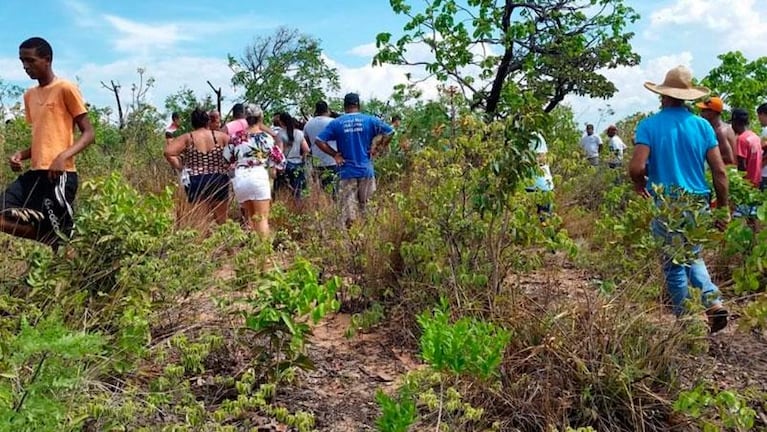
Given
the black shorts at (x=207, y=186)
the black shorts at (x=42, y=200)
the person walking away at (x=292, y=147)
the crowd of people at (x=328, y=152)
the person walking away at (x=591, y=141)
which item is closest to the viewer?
the crowd of people at (x=328, y=152)

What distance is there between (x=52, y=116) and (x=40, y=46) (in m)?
0.41

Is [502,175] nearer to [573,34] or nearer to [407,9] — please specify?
[407,9]

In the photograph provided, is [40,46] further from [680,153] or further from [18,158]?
[680,153]

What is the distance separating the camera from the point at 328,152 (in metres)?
6.39

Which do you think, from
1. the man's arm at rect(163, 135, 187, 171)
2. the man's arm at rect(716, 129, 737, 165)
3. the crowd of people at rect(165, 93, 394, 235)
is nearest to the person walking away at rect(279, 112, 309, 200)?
the crowd of people at rect(165, 93, 394, 235)

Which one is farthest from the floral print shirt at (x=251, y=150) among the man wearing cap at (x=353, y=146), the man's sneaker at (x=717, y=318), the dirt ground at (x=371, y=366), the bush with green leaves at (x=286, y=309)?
the man's sneaker at (x=717, y=318)

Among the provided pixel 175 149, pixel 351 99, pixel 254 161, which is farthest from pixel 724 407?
pixel 175 149

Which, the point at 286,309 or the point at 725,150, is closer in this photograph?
the point at 286,309

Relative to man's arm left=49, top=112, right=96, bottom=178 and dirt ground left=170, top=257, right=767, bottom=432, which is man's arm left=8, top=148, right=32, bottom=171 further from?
dirt ground left=170, top=257, right=767, bottom=432

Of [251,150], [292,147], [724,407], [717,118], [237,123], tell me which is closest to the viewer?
[724,407]

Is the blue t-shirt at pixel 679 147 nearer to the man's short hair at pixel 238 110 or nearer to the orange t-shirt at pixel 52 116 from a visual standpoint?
the orange t-shirt at pixel 52 116

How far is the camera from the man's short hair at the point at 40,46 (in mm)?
4066

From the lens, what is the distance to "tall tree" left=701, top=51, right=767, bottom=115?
26.3ft

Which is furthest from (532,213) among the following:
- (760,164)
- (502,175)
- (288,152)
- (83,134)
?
(288,152)
